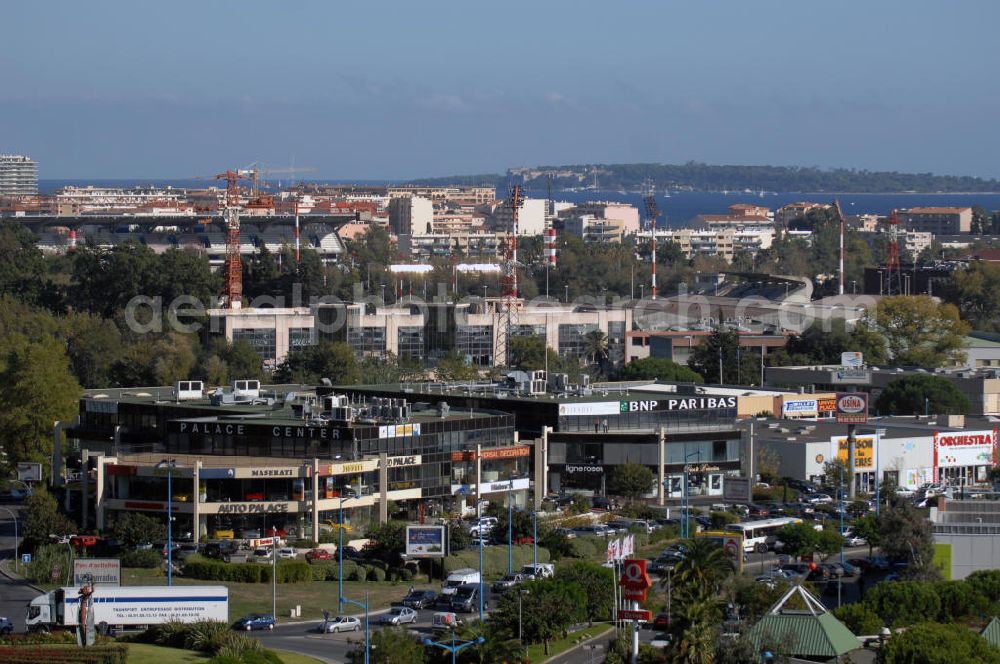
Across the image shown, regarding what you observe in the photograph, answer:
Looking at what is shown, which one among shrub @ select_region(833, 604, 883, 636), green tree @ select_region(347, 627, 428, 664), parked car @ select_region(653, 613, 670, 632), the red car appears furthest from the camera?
the red car

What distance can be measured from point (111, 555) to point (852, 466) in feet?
78.9

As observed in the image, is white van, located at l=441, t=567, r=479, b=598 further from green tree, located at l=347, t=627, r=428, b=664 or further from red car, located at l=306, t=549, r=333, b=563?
green tree, located at l=347, t=627, r=428, b=664

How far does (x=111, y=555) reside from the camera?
4650cm

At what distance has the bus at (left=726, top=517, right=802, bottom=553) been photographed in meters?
49.5

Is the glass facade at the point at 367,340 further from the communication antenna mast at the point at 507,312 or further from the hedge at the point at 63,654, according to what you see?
the hedge at the point at 63,654

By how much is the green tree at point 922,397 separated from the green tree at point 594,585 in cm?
3643

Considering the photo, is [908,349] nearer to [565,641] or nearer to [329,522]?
[329,522]

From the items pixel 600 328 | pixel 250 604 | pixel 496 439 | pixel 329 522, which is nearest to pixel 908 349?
pixel 600 328

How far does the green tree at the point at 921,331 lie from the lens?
305 ft

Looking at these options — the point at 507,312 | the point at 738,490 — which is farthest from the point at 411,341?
the point at 738,490

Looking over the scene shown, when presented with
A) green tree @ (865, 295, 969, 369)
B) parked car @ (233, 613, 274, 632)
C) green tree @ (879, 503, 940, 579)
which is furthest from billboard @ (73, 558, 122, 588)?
green tree @ (865, 295, 969, 369)

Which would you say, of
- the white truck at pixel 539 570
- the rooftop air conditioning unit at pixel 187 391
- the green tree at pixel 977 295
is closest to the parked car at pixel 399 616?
the white truck at pixel 539 570

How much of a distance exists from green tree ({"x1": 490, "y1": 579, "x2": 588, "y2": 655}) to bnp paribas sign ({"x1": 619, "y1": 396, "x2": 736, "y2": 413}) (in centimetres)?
2090

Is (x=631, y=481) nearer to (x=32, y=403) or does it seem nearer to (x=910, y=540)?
(x=910, y=540)
